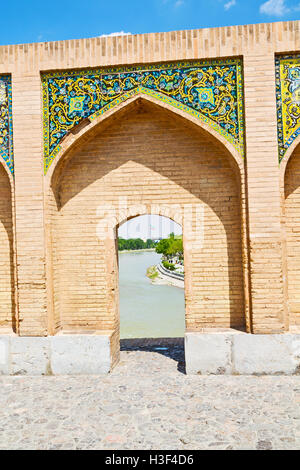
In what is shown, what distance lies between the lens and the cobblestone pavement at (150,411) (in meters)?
3.22

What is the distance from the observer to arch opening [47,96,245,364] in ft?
16.4

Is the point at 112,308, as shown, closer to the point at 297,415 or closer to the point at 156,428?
the point at 156,428

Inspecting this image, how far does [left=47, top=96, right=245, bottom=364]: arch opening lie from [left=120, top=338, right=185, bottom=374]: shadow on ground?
75cm

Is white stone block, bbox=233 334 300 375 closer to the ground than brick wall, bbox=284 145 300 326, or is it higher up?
closer to the ground

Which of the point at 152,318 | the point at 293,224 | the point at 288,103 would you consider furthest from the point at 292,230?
the point at 152,318

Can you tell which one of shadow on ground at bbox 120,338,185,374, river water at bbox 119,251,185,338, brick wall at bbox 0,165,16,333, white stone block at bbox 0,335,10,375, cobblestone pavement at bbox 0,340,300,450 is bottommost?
river water at bbox 119,251,185,338

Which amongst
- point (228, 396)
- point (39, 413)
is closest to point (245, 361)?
A: point (228, 396)

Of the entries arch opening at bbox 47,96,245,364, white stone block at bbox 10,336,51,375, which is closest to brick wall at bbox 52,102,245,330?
arch opening at bbox 47,96,245,364

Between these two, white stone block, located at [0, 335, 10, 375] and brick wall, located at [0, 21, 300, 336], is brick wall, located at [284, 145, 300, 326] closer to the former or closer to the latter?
brick wall, located at [0, 21, 300, 336]

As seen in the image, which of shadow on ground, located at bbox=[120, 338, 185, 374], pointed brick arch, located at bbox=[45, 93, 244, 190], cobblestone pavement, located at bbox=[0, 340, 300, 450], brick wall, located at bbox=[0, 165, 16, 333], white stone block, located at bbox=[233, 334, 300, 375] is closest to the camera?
cobblestone pavement, located at bbox=[0, 340, 300, 450]

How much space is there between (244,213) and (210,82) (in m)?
1.55

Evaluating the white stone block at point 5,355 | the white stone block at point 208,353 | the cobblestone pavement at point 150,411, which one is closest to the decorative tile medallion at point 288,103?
the white stone block at point 208,353

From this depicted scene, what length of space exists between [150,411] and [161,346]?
231cm

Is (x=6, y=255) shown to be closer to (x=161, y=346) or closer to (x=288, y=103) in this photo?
(x=161, y=346)
